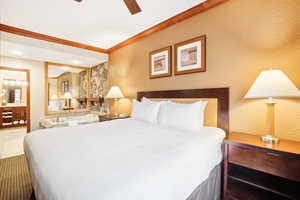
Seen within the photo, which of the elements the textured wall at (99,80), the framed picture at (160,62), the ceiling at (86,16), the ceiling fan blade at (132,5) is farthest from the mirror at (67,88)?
the ceiling fan blade at (132,5)

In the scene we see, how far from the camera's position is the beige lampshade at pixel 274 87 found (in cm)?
122

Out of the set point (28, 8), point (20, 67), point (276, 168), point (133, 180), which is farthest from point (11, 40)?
point (276, 168)

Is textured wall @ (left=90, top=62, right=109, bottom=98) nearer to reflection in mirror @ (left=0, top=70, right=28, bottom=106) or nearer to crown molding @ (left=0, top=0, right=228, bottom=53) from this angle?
crown molding @ (left=0, top=0, right=228, bottom=53)

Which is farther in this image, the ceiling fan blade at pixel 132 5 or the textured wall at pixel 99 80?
the textured wall at pixel 99 80

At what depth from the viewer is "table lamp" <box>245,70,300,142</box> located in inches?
48.1

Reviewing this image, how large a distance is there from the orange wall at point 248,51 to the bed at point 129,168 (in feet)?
1.86

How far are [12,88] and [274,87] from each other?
8062mm

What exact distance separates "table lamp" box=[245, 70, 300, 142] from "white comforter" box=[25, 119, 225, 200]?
0.61 metres

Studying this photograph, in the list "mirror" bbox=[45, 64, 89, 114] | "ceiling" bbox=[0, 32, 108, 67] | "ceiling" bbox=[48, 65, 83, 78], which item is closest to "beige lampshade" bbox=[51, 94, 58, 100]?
"mirror" bbox=[45, 64, 89, 114]

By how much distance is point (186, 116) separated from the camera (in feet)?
5.92

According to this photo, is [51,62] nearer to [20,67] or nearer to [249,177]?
[20,67]

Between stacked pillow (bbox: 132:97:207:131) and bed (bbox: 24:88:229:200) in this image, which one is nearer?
bed (bbox: 24:88:229:200)

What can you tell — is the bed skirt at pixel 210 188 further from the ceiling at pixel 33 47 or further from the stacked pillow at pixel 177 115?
the ceiling at pixel 33 47

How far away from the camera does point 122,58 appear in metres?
3.75
